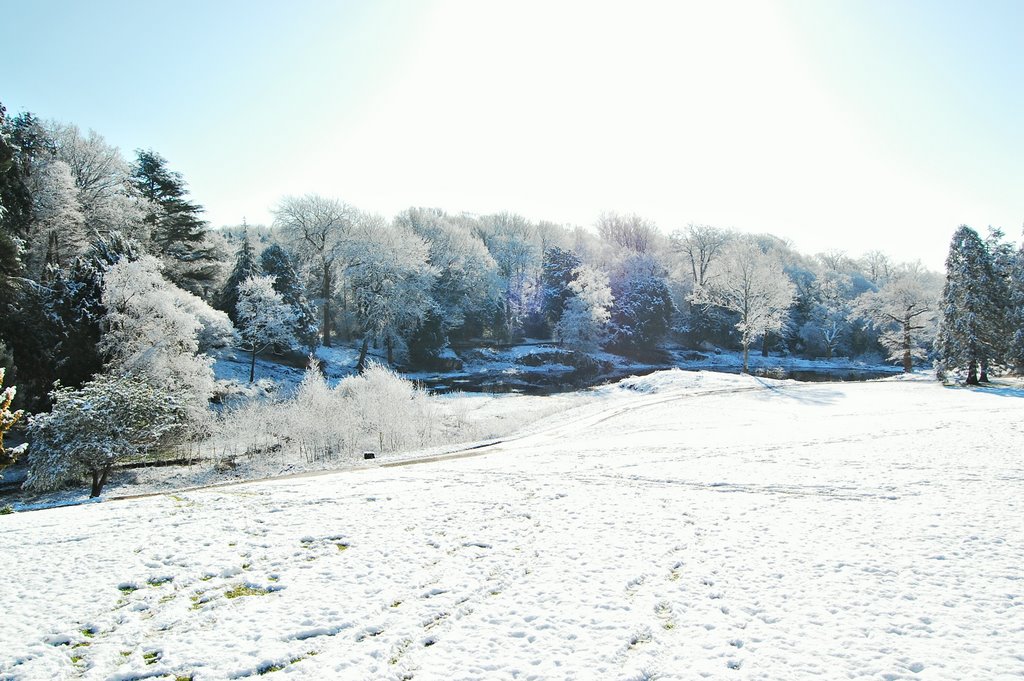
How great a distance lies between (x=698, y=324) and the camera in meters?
69.1

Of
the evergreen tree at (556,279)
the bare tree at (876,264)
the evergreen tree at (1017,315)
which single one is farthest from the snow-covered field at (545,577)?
the bare tree at (876,264)

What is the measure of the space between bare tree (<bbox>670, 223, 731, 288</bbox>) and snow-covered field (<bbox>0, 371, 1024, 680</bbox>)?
2831 inches

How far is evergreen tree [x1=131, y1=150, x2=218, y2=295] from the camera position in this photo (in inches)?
1558

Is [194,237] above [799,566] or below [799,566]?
above

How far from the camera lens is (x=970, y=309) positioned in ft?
99.1

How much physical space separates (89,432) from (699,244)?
78.9m

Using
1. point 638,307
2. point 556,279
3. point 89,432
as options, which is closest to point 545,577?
point 89,432

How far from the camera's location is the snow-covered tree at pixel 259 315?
34.8 m

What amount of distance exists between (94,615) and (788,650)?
7.08 meters

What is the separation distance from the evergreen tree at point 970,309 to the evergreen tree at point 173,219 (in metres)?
49.6

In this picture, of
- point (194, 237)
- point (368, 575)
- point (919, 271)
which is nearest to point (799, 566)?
point (368, 575)

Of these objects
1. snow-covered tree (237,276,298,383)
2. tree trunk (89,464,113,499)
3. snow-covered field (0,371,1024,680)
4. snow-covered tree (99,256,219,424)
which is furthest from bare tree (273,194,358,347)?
snow-covered field (0,371,1024,680)

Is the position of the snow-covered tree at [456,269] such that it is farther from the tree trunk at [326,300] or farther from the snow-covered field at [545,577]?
the snow-covered field at [545,577]

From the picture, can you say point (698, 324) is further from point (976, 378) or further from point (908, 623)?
point (908, 623)
